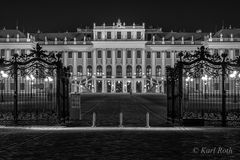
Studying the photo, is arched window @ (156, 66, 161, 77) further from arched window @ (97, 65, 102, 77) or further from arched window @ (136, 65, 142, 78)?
arched window @ (97, 65, 102, 77)

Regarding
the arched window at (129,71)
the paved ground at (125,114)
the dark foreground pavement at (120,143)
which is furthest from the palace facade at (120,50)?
the dark foreground pavement at (120,143)

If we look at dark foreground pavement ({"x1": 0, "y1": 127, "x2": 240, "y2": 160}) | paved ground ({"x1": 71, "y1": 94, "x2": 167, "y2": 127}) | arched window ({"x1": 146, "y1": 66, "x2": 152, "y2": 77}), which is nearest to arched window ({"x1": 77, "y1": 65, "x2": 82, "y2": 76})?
arched window ({"x1": 146, "y1": 66, "x2": 152, "y2": 77})

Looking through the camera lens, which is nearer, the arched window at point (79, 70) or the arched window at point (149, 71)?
the arched window at point (79, 70)

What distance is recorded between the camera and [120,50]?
4604 inches

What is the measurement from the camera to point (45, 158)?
43.3 ft

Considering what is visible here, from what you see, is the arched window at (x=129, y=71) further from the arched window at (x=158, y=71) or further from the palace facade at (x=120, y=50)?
the arched window at (x=158, y=71)

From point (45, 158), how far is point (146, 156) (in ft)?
8.04

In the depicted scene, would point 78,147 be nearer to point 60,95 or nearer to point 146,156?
point 146,156

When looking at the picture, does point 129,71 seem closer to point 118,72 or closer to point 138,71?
point 138,71

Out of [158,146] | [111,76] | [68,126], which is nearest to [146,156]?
[158,146]

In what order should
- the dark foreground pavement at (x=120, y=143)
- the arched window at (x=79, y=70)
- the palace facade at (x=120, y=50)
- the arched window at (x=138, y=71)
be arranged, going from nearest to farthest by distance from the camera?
the dark foreground pavement at (x=120, y=143), the palace facade at (x=120, y=50), the arched window at (x=79, y=70), the arched window at (x=138, y=71)

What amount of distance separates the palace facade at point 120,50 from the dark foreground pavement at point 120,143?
92375mm

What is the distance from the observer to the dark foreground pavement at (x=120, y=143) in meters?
13.7

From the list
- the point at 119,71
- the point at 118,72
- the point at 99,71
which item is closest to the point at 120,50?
the point at 119,71
